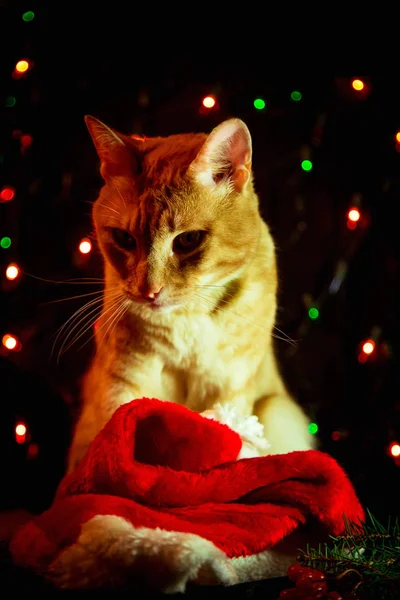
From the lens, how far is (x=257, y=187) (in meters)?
1.58

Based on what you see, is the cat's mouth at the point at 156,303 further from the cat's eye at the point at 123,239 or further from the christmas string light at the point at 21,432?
the christmas string light at the point at 21,432

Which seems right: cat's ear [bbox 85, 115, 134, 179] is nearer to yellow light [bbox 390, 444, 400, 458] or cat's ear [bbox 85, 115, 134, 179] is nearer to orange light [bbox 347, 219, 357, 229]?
orange light [bbox 347, 219, 357, 229]

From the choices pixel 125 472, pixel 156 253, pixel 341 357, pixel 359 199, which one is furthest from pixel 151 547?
pixel 359 199

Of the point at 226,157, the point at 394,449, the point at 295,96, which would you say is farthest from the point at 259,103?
the point at 394,449

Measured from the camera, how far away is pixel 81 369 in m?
1.52

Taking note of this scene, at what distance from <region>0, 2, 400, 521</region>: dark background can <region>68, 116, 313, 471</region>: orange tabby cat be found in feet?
0.41

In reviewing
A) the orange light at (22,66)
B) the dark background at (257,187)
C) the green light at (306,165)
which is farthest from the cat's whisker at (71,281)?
the green light at (306,165)

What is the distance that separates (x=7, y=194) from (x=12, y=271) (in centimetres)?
19

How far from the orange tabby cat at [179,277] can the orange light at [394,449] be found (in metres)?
0.37

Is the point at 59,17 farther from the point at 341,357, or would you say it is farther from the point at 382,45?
the point at 341,357

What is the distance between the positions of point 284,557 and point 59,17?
1.29 metres

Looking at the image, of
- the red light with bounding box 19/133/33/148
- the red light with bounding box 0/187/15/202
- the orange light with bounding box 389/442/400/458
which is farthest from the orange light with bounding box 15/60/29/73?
the orange light with bounding box 389/442/400/458

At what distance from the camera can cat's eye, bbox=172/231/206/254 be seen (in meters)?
1.34

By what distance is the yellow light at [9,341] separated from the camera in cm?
154
